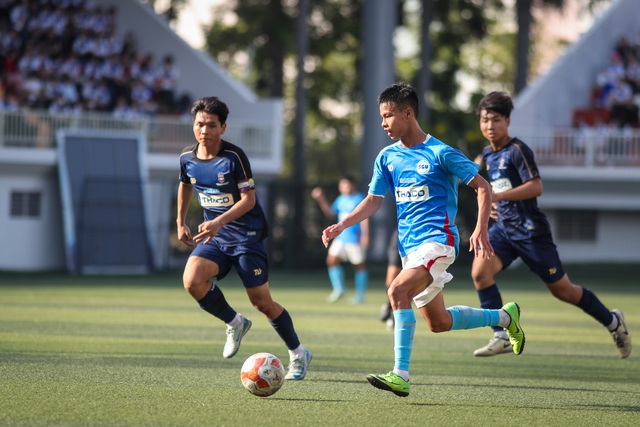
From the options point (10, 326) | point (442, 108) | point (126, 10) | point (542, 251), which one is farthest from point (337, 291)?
point (442, 108)

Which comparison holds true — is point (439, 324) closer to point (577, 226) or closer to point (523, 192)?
point (523, 192)

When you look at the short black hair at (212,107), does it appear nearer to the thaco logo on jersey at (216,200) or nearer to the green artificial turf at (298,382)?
the thaco logo on jersey at (216,200)

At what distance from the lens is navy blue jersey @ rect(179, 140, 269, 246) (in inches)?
345

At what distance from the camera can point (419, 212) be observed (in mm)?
7812

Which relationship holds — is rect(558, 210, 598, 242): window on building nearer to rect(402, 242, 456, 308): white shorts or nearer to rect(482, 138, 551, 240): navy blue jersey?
rect(482, 138, 551, 240): navy blue jersey

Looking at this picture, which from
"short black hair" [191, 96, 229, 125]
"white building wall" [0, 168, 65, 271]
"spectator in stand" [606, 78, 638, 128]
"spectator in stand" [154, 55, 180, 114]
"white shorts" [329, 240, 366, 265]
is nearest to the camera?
"short black hair" [191, 96, 229, 125]

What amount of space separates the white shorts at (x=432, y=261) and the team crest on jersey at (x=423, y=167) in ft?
1.67

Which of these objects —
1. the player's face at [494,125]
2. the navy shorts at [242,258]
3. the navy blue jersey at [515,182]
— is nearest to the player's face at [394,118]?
the navy shorts at [242,258]

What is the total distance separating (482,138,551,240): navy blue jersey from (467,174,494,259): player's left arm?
7.64 ft

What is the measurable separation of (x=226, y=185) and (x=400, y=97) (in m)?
1.81

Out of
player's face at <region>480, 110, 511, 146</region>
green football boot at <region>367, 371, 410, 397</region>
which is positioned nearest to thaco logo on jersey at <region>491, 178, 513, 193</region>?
player's face at <region>480, 110, 511, 146</region>

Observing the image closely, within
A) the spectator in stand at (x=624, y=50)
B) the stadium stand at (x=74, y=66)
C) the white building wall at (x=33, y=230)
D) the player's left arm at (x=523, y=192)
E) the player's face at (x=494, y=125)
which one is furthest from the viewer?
the spectator in stand at (x=624, y=50)

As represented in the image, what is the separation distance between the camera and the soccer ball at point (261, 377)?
7.64 meters

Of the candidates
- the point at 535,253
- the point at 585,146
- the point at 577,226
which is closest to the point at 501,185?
the point at 535,253
